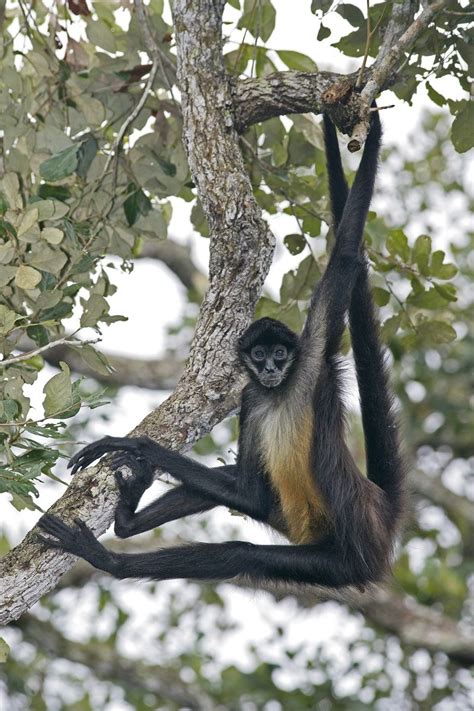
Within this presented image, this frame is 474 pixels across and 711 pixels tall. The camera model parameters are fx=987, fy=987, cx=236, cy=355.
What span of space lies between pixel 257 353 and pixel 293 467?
65cm

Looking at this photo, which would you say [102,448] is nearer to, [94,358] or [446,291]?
[94,358]

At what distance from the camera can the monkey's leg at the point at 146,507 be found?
4.24 meters

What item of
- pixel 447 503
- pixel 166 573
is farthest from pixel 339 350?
pixel 447 503

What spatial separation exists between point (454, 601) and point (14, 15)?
6920 millimetres

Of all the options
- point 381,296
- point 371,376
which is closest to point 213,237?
point 371,376

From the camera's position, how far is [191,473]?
15.7 feet

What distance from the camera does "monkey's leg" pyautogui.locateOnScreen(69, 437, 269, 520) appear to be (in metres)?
4.25

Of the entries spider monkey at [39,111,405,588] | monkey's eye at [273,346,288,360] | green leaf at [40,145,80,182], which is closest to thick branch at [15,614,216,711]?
spider monkey at [39,111,405,588]

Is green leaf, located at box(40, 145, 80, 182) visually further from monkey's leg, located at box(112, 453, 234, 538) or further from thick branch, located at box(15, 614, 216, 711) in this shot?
thick branch, located at box(15, 614, 216, 711)

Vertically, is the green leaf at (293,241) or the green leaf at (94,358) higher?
the green leaf at (293,241)

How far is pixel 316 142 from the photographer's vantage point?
5141 mm

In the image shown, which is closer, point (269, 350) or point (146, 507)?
point (146, 507)

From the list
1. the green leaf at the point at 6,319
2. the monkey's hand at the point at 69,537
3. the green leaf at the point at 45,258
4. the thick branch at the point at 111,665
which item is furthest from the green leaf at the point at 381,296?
the thick branch at the point at 111,665

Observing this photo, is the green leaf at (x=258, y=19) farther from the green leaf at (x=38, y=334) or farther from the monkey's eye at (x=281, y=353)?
the green leaf at (x=38, y=334)
